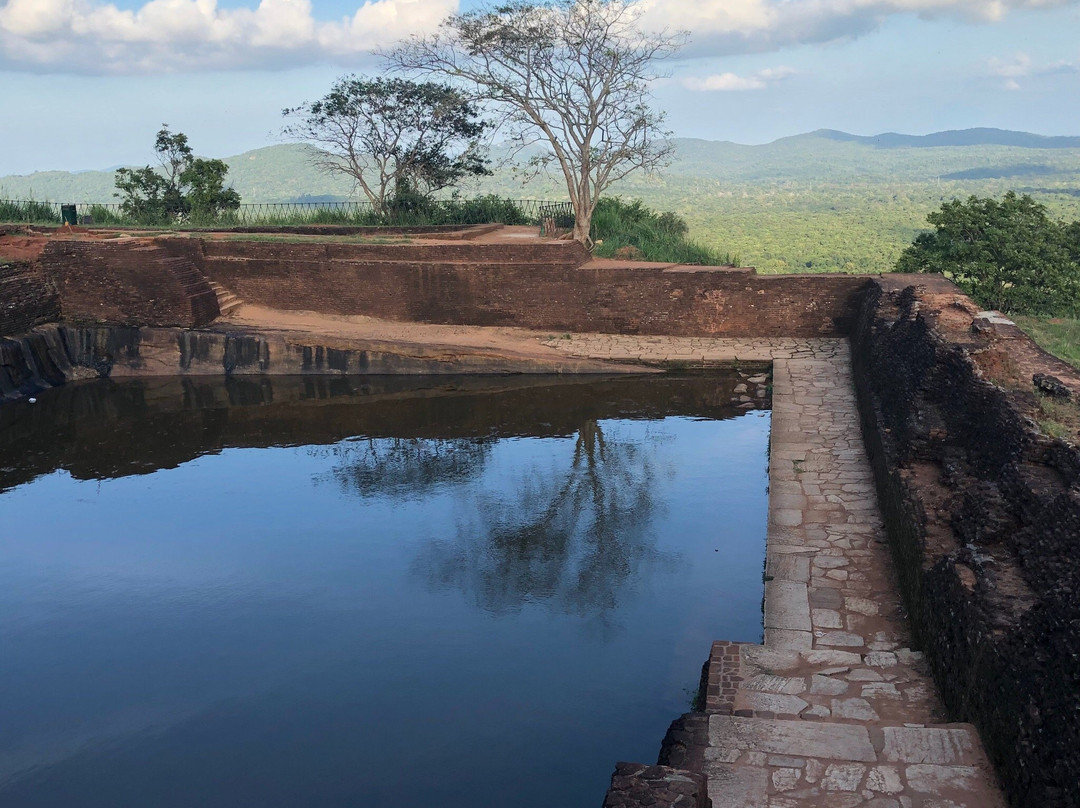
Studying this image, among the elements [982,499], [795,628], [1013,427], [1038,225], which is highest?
[1038,225]

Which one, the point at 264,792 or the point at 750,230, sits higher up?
the point at 750,230

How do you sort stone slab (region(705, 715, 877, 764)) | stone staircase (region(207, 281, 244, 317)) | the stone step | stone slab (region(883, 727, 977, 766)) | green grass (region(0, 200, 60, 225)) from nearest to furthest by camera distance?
1. the stone step
2. stone slab (region(883, 727, 977, 766))
3. stone slab (region(705, 715, 877, 764))
4. stone staircase (region(207, 281, 244, 317))
5. green grass (region(0, 200, 60, 225))

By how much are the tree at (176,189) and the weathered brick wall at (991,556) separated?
16268 mm

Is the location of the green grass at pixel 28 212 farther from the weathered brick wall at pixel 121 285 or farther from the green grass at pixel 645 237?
the green grass at pixel 645 237

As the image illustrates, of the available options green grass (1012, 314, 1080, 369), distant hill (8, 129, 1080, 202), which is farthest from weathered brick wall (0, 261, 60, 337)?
green grass (1012, 314, 1080, 369)

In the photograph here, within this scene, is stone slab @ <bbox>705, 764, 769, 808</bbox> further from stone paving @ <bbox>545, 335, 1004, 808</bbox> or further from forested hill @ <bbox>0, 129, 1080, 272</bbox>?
forested hill @ <bbox>0, 129, 1080, 272</bbox>

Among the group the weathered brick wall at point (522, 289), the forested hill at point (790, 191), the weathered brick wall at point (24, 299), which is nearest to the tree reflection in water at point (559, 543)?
the weathered brick wall at point (522, 289)

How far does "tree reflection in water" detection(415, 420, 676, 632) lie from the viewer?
6.36 metres

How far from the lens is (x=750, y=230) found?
134 ft

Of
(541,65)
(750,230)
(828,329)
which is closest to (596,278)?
(828,329)

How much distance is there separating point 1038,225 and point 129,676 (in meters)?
13.2

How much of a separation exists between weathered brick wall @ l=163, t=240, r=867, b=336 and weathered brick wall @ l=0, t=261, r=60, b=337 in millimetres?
1795

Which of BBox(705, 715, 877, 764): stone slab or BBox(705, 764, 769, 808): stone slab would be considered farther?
BBox(705, 715, 877, 764): stone slab

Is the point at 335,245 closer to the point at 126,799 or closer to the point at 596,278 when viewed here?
the point at 596,278
